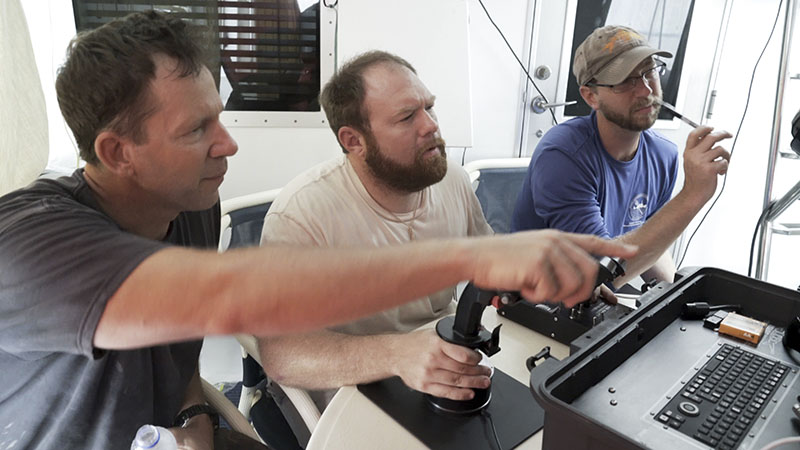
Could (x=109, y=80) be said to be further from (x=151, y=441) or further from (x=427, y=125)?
(x=427, y=125)

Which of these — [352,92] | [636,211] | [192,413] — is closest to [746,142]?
[636,211]

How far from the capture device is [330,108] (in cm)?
154

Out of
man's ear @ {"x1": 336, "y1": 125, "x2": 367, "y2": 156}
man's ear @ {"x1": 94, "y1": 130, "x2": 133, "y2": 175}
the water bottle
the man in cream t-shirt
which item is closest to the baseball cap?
the man in cream t-shirt

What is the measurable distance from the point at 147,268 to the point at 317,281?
0.22 meters

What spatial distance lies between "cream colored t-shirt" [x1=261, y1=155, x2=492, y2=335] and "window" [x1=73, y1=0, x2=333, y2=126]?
760 mm

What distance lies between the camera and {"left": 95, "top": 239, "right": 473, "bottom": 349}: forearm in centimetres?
57

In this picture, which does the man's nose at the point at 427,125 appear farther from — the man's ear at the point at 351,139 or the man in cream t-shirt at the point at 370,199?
the man's ear at the point at 351,139

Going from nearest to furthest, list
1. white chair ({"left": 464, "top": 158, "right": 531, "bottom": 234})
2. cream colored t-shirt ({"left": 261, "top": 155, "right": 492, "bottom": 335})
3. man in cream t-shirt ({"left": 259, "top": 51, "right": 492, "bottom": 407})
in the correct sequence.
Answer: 1. man in cream t-shirt ({"left": 259, "top": 51, "right": 492, "bottom": 407})
2. cream colored t-shirt ({"left": 261, "top": 155, "right": 492, "bottom": 335})
3. white chair ({"left": 464, "top": 158, "right": 531, "bottom": 234})

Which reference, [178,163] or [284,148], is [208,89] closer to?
[178,163]

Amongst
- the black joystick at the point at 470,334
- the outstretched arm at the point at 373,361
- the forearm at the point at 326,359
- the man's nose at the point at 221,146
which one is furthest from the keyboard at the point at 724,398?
the man's nose at the point at 221,146

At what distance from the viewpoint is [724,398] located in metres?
0.71

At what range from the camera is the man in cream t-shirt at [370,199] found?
1107mm

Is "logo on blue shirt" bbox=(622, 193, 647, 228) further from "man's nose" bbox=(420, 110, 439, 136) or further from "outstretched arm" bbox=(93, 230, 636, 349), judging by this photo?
"outstretched arm" bbox=(93, 230, 636, 349)

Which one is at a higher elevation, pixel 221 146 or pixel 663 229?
pixel 221 146
